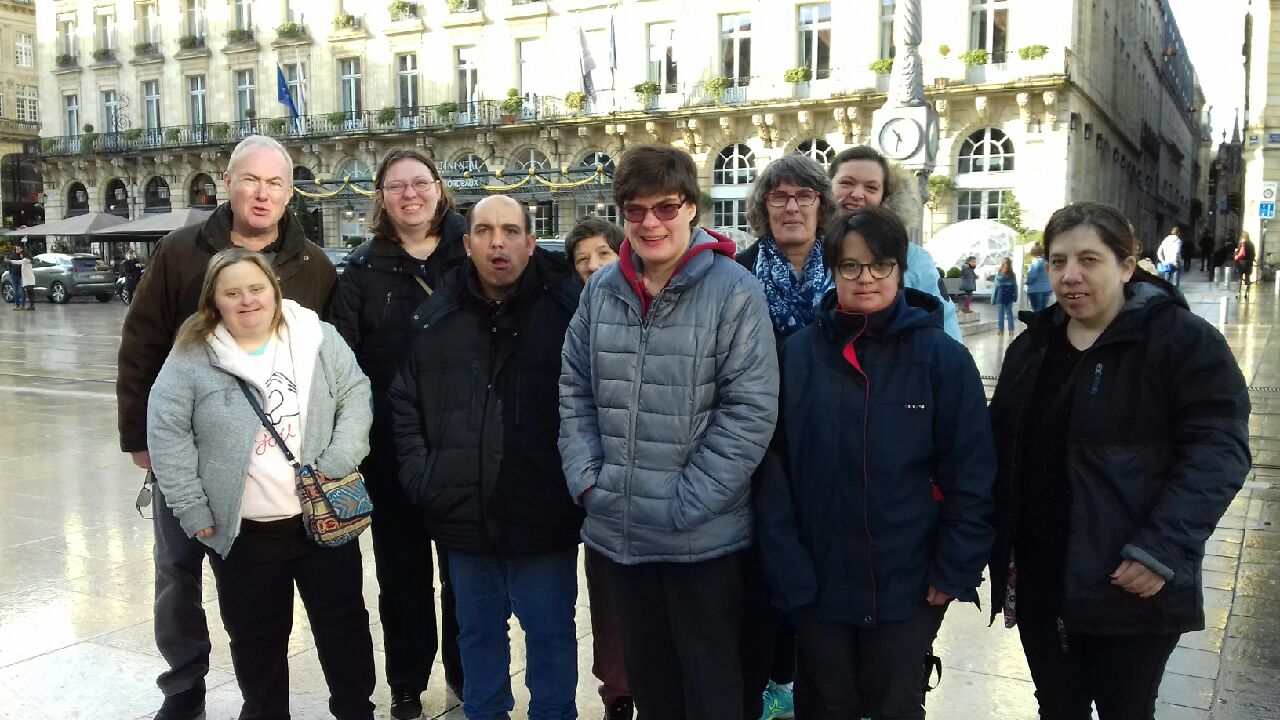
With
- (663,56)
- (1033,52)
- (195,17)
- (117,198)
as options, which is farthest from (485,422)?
(117,198)

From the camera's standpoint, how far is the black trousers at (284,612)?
3320mm

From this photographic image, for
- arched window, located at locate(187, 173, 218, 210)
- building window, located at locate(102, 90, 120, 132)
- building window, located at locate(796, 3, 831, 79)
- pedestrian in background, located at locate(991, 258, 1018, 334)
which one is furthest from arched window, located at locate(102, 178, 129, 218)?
pedestrian in background, located at locate(991, 258, 1018, 334)

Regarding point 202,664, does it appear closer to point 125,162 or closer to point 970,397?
point 970,397

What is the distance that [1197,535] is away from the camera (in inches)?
102

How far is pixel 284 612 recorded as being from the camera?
3.41m

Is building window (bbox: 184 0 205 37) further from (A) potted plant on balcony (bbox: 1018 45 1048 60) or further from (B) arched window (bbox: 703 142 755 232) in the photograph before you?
(A) potted plant on balcony (bbox: 1018 45 1048 60)

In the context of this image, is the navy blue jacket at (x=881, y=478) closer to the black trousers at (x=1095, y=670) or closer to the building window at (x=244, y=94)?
the black trousers at (x=1095, y=670)

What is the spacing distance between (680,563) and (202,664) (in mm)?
1995

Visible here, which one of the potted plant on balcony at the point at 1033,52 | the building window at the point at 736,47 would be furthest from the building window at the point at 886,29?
A: the building window at the point at 736,47

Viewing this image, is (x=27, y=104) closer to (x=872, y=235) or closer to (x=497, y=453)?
(x=497, y=453)

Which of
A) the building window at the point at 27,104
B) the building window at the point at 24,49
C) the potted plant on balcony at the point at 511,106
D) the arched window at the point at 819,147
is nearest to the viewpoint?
the arched window at the point at 819,147

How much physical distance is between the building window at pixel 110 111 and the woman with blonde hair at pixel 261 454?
2027 inches

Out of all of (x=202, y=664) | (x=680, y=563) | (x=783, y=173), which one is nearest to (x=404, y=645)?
(x=202, y=664)

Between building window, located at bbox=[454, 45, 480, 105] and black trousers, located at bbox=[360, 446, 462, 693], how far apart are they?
37.0 meters
